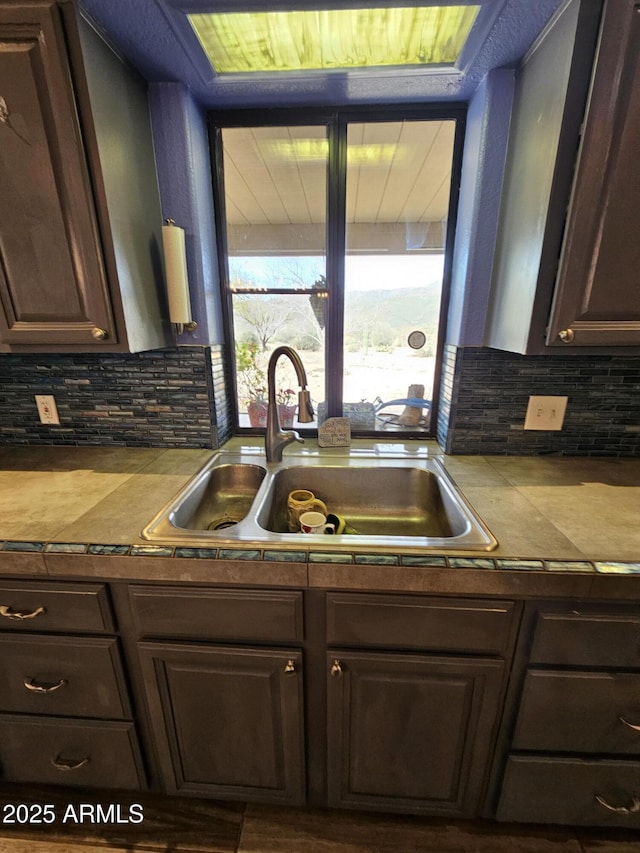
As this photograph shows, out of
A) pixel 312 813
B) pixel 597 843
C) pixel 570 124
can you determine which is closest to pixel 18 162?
pixel 570 124

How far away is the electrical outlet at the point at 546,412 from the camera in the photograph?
1266 mm

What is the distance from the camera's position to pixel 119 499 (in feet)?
3.37

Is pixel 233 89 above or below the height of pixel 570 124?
above

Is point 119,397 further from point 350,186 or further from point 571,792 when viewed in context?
point 571,792

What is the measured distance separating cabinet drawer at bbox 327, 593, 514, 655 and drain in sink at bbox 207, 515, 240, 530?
51 centimetres

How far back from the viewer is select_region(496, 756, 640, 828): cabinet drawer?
903 mm

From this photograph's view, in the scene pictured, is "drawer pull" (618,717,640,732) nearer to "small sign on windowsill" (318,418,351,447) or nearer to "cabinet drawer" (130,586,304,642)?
"cabinet drawer" (130,586,304,642)

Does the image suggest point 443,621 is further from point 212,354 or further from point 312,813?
point 212,354

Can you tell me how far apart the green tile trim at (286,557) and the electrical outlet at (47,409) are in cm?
114

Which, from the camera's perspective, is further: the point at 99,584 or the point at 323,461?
the point at 323,461

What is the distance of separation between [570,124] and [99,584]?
5.13 ft

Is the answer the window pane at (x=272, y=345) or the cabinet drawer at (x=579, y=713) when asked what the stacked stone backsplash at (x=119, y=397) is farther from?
the cabinet drawer at (x=579, y=713)

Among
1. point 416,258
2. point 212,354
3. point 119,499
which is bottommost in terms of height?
point 119,499

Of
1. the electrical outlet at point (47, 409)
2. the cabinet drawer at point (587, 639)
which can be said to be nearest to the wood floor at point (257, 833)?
the cabinet drawer at point (587, 639)
